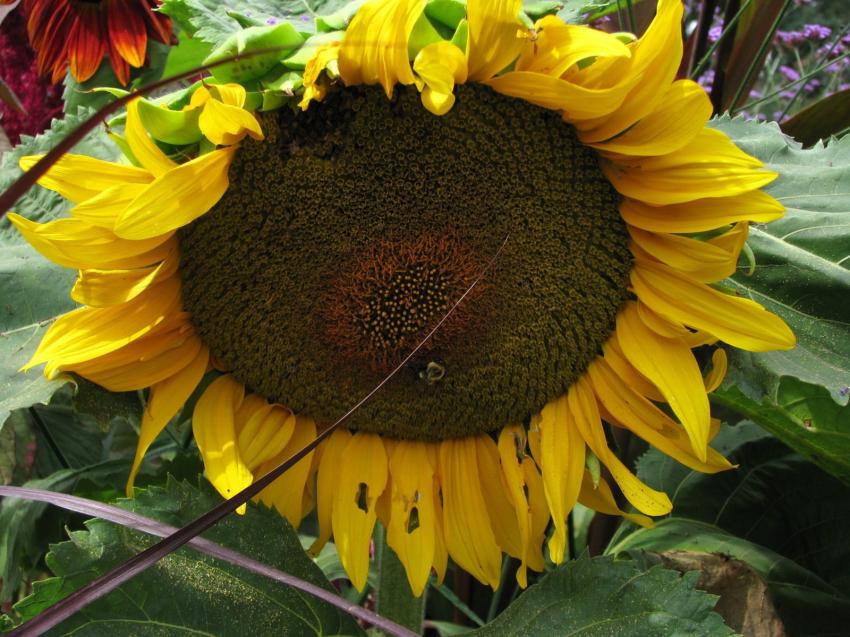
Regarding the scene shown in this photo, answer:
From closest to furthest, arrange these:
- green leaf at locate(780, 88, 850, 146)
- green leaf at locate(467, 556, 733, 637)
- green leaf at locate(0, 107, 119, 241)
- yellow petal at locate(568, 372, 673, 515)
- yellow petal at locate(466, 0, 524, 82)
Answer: yellow petal at locate(466, 0, 524, 82), green leaf at locate(467, 556, 733, 637), yellow petal at locate(568, 372, 673, 515), green leaf at locate(0, 107, 119, 241), green leaf at locate(780, 88, 850, 146)

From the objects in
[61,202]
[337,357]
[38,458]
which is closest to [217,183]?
[337,357]

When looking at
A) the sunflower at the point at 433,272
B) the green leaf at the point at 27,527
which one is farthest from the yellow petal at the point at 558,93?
the green leaf at the point at 27,527

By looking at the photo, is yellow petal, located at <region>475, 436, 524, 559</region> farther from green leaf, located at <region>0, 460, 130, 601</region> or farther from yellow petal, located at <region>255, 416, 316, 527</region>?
green leaf, located at <region>0, 460, 130, 601</region>

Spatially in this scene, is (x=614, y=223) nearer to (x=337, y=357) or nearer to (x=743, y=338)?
(x=743, y=338)

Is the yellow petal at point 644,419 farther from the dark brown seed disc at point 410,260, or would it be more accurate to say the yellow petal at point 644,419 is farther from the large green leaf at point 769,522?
the large green leaf at point 769,522

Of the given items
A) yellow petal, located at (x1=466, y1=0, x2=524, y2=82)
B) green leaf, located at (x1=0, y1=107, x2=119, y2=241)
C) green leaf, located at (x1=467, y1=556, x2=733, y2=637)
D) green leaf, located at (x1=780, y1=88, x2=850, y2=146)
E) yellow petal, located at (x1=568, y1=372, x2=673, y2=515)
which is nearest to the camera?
yellow petal, located at (x1=466, y1=0, x2=524, y2=82)

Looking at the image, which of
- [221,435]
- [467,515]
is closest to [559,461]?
[467,515]

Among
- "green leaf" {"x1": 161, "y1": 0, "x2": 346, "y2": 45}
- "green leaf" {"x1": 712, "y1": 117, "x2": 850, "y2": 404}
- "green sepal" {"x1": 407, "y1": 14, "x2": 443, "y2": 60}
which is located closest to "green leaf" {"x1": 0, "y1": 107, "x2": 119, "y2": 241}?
"green leaf" {"x1": 161, "y1": 0, "x2": 346, "y2": 45}
